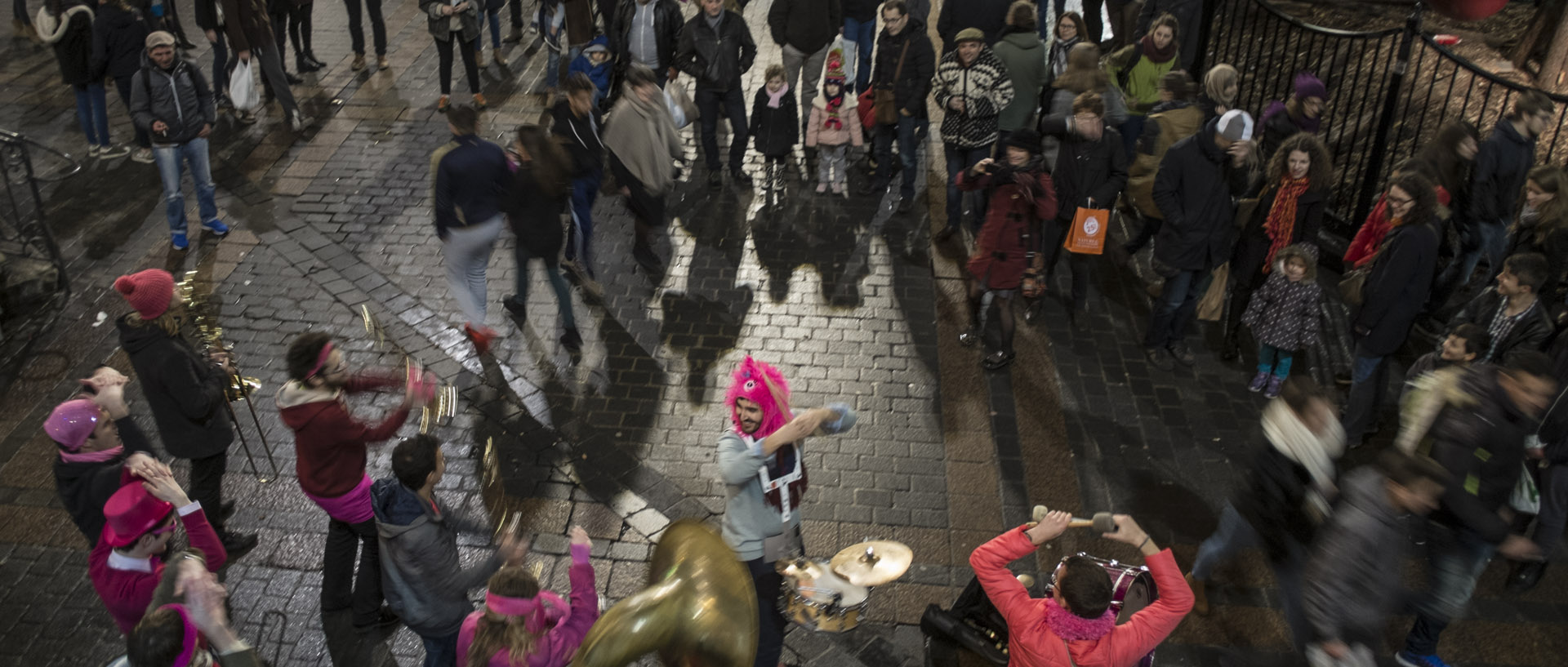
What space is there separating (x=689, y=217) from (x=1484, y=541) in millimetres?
6567

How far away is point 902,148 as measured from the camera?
32.7ft

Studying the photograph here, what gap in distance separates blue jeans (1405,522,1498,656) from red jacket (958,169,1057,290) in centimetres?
307

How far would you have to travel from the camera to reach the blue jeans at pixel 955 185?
9.20 m

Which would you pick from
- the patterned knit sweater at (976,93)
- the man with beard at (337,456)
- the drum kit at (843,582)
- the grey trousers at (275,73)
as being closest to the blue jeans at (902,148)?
the patterned knit sweater at (976,93)

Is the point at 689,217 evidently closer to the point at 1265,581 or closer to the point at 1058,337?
the point at 1058,337

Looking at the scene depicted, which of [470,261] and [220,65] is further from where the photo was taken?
[220,65]

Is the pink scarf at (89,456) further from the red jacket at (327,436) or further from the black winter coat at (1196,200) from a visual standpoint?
the black winter coat at (1196,200)

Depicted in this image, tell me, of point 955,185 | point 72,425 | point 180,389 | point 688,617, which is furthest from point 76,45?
point 688,617

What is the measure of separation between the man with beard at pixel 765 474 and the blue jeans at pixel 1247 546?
2104 mm

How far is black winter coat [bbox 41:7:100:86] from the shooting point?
33.9 feet

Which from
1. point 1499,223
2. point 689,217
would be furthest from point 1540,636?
point 689,217

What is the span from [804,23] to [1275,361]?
5.34 metres

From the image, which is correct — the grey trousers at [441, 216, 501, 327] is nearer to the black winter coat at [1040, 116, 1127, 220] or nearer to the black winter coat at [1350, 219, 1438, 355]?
the black winter coat at [1040, 116, 1127, 220]

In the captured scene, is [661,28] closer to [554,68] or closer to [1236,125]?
[554,68]
